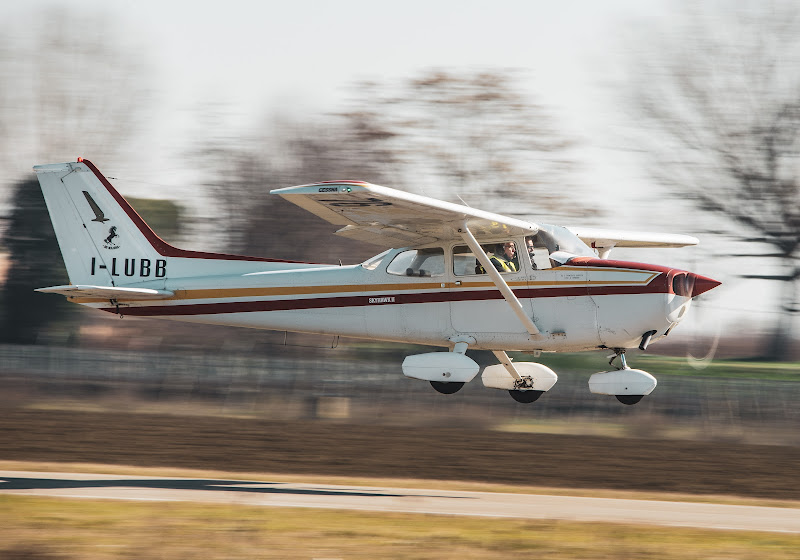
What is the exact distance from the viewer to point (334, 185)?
9.70m

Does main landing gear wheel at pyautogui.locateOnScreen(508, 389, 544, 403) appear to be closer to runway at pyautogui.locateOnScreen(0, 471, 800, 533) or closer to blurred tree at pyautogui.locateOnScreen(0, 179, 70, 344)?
runway at pyautogui.locateOnScreen(0, 471, 800, 533)

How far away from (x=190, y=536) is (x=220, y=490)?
3.19 m

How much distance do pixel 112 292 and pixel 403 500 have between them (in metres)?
4.71

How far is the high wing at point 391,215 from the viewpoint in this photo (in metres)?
9.79

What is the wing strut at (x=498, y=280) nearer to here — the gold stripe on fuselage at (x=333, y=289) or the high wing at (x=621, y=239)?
the gold stripe on fuselage at (x=333, y=289)

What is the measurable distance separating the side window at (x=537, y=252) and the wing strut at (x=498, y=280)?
1.58ft

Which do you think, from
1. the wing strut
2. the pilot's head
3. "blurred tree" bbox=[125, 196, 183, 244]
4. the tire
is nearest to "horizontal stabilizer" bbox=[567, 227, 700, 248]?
the pilot's head

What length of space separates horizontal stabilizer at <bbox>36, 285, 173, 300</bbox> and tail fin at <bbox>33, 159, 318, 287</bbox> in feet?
1.05

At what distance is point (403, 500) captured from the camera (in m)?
12.4

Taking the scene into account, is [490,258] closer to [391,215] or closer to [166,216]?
[391,215]

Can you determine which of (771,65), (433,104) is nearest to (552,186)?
(433,104)

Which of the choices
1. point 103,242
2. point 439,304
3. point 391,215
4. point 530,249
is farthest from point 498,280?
point 103,242

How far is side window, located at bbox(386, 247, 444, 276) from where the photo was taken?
12.0 m

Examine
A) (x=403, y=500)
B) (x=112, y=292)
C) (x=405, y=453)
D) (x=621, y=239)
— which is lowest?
(x=403, y=500)
